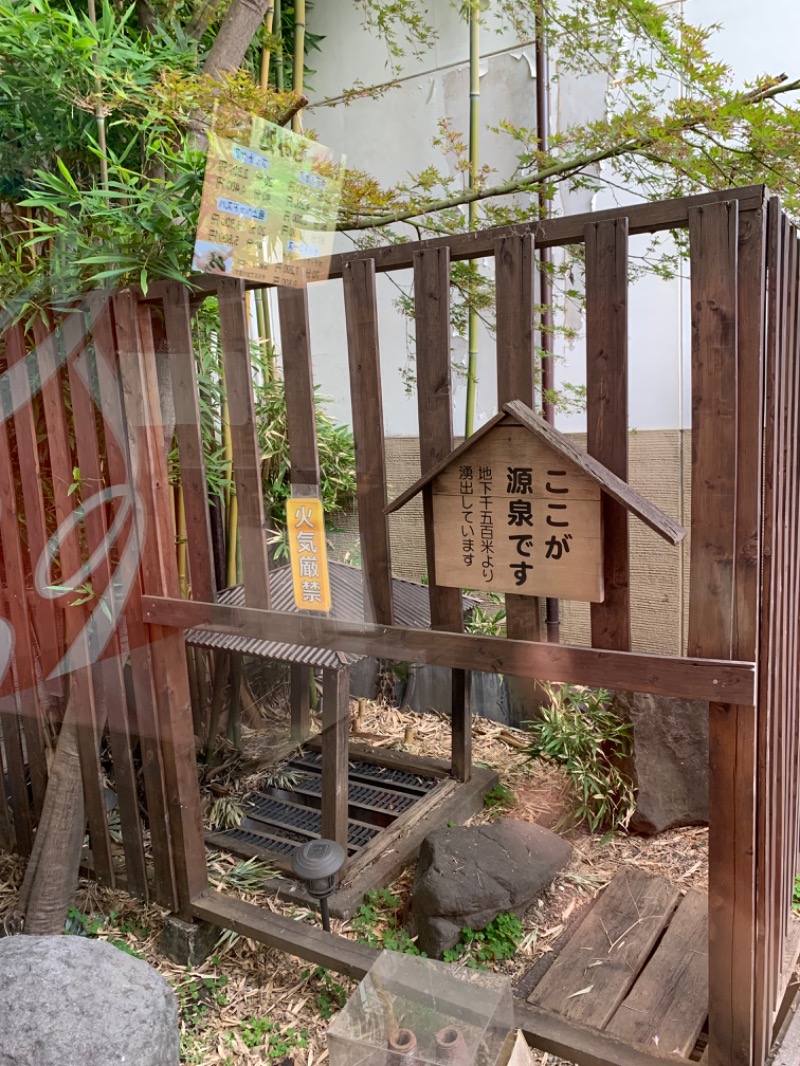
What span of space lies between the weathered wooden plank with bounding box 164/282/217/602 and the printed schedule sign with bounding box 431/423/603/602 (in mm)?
940

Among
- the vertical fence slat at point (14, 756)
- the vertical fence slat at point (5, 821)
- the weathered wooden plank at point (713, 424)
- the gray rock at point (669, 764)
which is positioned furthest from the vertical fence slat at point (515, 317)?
the vertical fence slat at point (5, 821)

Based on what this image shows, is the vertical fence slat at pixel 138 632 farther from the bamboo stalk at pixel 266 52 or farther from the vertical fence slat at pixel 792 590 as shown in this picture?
the vertical fence slat at pixel 792 590

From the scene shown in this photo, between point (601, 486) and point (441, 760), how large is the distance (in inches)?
104

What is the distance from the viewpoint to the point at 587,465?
5.41ft

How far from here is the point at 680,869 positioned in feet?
10.1

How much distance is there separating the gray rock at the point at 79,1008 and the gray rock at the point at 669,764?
2.16m

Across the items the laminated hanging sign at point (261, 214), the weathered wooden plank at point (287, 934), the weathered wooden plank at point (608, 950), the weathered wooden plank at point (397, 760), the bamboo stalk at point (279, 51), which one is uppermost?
the bamboo stalk at point (279, 51)

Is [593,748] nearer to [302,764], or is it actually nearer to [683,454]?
[302,764]

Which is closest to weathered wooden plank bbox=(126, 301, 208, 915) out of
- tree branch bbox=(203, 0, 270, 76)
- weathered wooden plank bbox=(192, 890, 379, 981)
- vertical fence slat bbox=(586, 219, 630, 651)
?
weathered wooden plank bbox=(192, 890, 379, 981)

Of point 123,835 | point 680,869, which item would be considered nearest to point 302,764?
point 123,835

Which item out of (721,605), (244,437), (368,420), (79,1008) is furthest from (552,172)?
(79,1008)

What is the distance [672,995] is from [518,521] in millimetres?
1649

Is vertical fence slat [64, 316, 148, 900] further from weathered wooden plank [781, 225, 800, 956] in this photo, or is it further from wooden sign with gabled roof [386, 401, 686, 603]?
weathered wooden plank [781, 225, 800, 956]

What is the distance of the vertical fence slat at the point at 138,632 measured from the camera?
2547 millimetres
